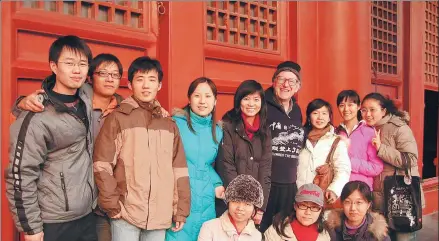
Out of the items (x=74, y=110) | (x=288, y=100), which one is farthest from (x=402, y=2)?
(x=74, y=110)

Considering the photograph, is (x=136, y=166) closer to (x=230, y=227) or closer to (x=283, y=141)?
(x=230, y=227)

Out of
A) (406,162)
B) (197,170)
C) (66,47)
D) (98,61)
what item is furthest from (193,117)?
(406,162)

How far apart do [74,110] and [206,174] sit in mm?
1029

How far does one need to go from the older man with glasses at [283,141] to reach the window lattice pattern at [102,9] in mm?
1433

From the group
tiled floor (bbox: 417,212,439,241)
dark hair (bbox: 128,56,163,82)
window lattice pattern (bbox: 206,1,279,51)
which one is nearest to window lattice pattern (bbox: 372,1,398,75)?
window lattice pattern (bbox: 206,1,279,51)

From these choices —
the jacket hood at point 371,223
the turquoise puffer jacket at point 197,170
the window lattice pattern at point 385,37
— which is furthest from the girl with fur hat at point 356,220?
the window lattice pattern at point 385,37

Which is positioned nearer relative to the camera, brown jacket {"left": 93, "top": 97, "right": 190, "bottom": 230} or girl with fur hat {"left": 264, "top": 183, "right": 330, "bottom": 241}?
brown jacket {"left": 93, "top": 97, "right": 190, "bottom": 230}

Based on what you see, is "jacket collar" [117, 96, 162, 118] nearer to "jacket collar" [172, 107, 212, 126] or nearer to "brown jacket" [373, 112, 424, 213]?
"jacket collar" [172, 107, 212, 126]

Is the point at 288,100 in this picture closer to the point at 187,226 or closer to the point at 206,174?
the point at 206,174

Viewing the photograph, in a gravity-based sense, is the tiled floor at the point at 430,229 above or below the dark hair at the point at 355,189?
below

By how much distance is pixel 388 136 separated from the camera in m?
4.10

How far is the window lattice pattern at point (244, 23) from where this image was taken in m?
4.80

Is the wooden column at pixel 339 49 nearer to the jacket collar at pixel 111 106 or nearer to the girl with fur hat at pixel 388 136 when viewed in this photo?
the girl with fur hat at pixel 388 136

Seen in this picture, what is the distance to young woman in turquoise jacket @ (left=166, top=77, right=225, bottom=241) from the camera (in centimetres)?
319
